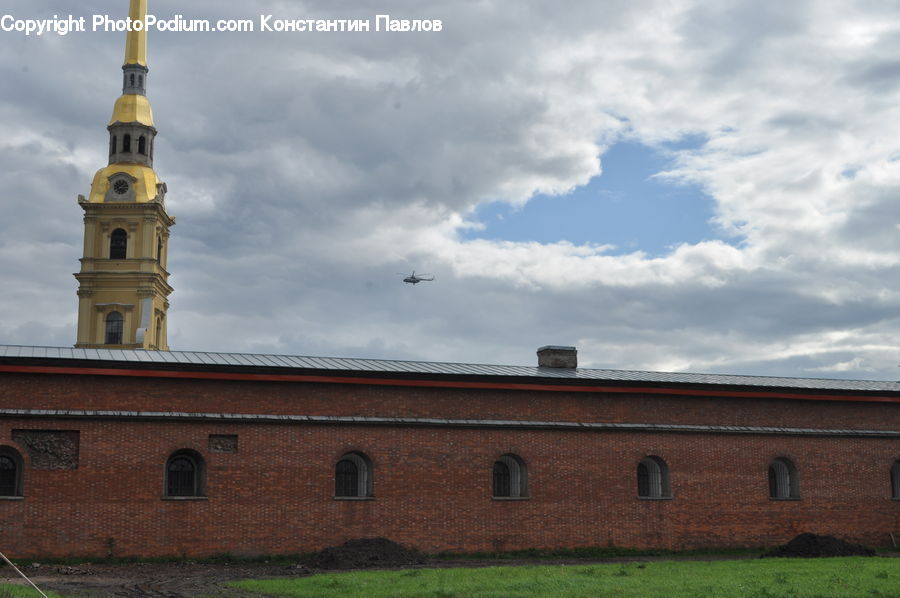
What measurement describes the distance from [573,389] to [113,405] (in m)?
12.6

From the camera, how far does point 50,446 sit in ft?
80.5

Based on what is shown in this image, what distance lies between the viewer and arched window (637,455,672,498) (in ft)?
98.6

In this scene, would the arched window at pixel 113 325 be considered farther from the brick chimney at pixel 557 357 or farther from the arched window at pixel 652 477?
the arched window at pixel 652 477

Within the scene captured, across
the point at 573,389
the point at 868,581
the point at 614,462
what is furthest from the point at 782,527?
the point at 868,581

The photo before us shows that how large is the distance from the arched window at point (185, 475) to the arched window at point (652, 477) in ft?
41.6

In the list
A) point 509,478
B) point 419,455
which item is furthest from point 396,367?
point 509,478

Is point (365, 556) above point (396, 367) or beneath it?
beneath

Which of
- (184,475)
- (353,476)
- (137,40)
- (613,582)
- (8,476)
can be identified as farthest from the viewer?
(137,40)

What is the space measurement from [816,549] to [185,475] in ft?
54.6

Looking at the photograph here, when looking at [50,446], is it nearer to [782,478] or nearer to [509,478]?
[509,478]

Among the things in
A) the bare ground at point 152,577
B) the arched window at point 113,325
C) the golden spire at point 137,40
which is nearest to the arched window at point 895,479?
the bare ground at point 152,577

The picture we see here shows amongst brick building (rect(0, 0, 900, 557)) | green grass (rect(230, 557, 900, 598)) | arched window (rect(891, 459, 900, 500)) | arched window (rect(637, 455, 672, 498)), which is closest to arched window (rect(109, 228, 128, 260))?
brick building (rect(0, 0, 900, 557))

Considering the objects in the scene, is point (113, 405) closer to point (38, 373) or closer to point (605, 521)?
point (38, 373)

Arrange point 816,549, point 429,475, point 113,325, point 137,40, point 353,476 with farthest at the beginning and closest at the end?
point 137,40 < point 113,325 < point 429,475 < point 353,476 < point 816,549
